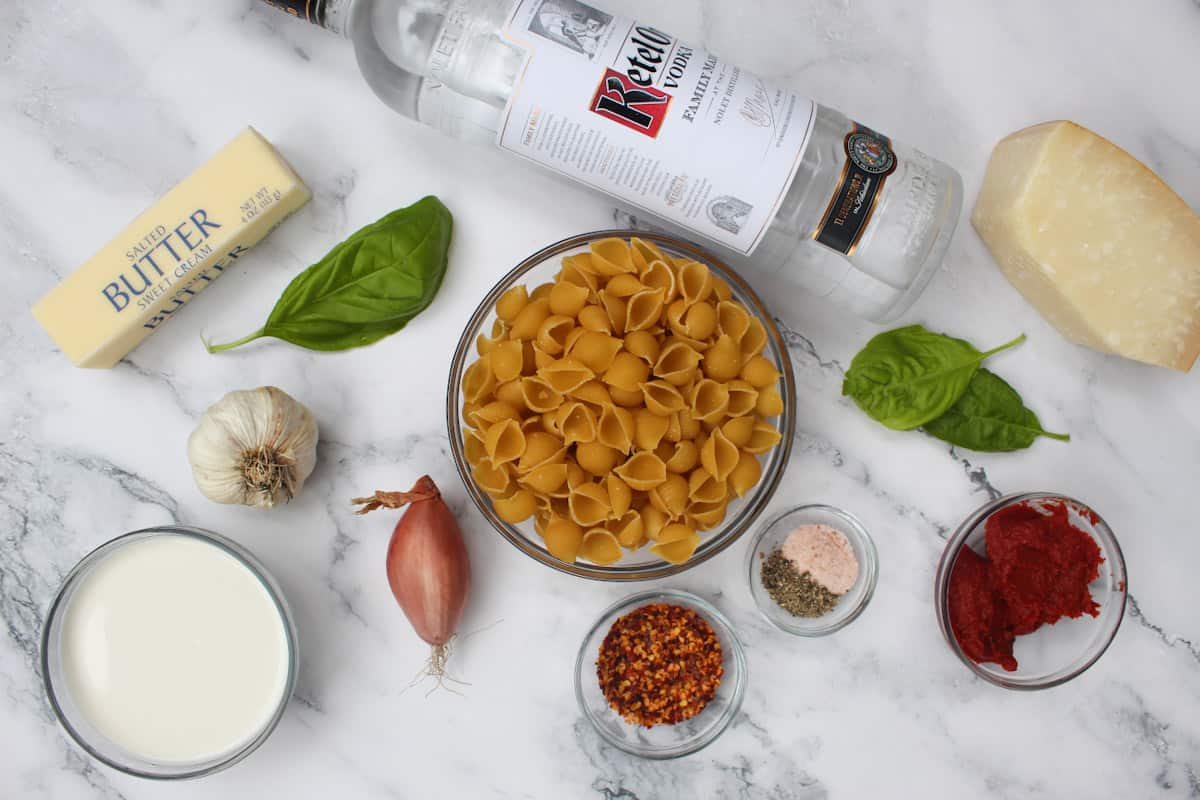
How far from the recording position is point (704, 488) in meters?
0.87

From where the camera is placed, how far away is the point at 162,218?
1.02m

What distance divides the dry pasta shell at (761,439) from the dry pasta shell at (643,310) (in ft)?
0.50

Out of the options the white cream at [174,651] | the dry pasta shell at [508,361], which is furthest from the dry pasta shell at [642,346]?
the white cream at [174,651]

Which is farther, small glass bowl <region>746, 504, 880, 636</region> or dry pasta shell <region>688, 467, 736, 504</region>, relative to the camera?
small glass bowl <region>746, 504, 880, 636</region>

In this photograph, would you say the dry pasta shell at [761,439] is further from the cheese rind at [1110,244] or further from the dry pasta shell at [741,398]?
the cheese rind at [1110,244]

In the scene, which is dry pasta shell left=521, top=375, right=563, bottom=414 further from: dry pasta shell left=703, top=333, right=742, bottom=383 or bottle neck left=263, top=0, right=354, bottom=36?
bottle neck left=263, top=0, right=354, bottom=36

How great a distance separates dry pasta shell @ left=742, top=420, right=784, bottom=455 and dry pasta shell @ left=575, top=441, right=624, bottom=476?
0.14 meters

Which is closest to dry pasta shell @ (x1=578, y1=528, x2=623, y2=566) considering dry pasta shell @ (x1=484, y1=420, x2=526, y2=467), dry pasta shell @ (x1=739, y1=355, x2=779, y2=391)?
dry pasta shell @ (x1=484, y1=420, x2=526, y2=467)

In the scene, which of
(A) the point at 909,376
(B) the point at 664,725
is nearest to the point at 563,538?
(B) the point at 664,725

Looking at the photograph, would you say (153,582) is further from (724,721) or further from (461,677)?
(724,721)

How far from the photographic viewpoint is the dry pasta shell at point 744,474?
879 mm

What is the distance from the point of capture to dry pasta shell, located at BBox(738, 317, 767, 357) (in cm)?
90

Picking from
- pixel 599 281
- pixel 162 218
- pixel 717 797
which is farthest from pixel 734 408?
pixel 162 218

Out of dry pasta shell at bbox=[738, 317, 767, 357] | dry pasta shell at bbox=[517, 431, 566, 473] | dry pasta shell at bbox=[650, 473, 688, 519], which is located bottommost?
dry pasta shell at bbox=[517, 431, 566, 473]
